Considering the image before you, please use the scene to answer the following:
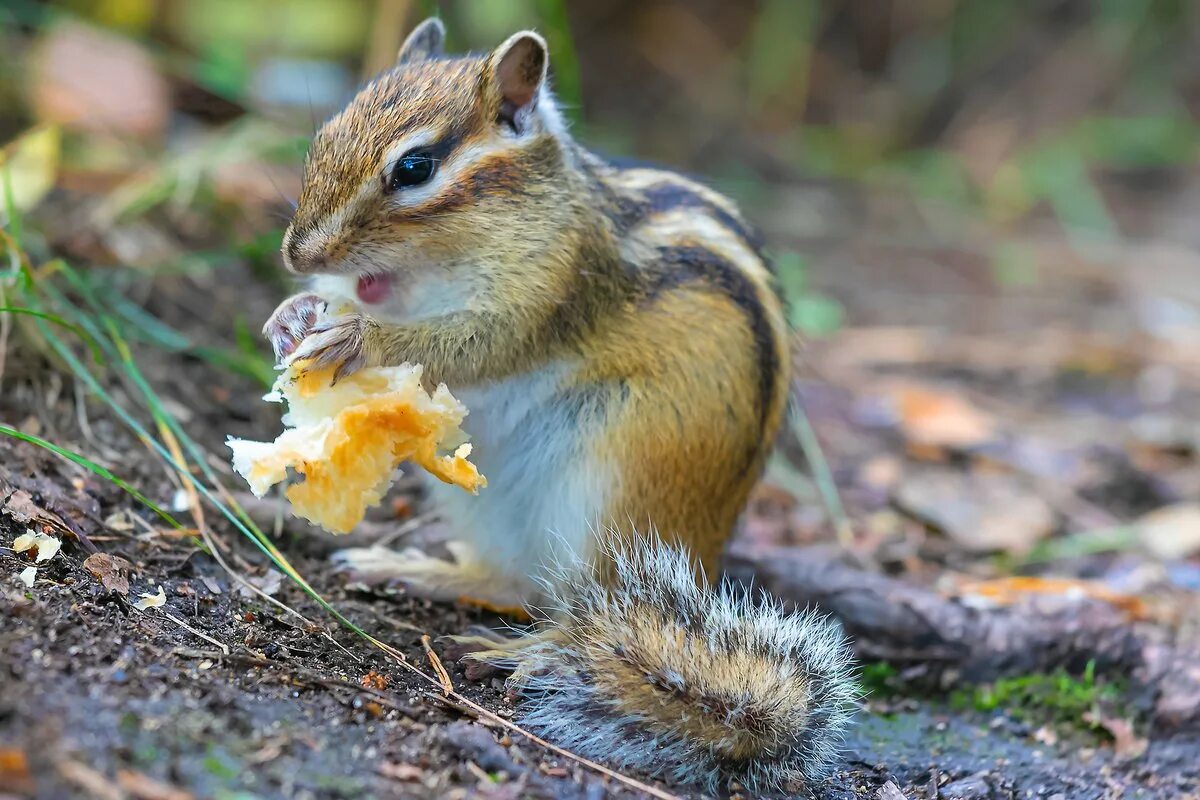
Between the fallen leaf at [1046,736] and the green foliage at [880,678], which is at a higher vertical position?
the green foliage at [880,678]

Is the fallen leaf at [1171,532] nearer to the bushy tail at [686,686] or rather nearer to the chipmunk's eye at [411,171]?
the bushy tail at [686,686]

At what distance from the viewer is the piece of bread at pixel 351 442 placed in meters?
2.76

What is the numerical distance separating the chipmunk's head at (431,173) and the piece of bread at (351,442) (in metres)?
0.29

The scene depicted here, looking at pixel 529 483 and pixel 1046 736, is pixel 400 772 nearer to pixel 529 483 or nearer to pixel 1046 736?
pixel 529 483

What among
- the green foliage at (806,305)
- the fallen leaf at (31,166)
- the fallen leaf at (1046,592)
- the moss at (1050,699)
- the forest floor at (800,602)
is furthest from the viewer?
the green foliage at (806,305)

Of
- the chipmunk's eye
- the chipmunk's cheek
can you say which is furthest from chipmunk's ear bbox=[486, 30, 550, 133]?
the chipmunk's cheek

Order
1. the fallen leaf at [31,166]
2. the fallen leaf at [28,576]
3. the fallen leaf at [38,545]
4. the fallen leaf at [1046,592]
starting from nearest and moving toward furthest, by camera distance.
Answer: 1. the fallen leaf at [28,576]
2. the fallen leaf at [38,545]
3. the fallen leaf at [1046,592]
4. the fallen leaf at [31,166]

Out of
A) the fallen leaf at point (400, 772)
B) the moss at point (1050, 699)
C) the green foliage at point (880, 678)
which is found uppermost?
the moss at point (1050, 699)

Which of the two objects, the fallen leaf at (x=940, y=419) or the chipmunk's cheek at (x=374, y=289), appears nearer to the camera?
the chipmunk's cheek at (x=374, y=289)

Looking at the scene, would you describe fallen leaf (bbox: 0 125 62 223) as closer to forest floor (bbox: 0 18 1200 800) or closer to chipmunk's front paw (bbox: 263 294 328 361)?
forest floor (bbox: 0 18 1200 800)

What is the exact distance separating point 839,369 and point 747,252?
110 inches

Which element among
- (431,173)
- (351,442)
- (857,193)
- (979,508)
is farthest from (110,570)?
(857,193)

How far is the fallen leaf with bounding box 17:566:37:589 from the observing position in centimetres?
254

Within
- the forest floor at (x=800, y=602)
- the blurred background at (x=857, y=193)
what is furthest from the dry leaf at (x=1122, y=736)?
the blurred background at (x=857, y=193)
